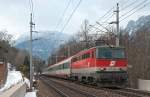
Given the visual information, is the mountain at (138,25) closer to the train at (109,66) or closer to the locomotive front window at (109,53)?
the locomotive front window at (109,53)

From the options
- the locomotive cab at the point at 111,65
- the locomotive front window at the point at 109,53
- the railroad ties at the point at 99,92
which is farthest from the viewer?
the locomotive front window at the point at 109,53

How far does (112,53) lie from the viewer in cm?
3372

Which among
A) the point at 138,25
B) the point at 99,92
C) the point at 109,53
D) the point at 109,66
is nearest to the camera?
the point at 99,92

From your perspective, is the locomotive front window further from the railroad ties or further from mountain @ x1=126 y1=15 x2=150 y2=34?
mountain @ x1=126 y1=15 x2=150 y2=34

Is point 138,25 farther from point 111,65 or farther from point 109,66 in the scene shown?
point 109,66

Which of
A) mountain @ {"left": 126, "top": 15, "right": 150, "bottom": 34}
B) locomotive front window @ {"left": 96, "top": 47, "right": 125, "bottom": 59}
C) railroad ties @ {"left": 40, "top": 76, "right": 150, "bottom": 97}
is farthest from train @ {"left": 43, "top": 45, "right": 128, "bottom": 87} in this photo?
mountain @ {"left": 126, "top": 15, "right": 150, "bottom": 34}

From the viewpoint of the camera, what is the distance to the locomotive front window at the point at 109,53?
33.6m

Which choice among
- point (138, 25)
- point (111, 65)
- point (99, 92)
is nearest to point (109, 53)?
point (111, 65)

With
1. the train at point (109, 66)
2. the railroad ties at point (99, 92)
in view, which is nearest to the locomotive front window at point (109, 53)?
the train at point (109, 66)

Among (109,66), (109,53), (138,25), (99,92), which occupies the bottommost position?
(99,92)

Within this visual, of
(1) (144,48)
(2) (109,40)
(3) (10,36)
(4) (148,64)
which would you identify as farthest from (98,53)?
(3) (10,36)

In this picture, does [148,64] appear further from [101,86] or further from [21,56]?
[21,56]

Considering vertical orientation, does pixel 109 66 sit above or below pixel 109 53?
below

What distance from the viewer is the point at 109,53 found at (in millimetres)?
33750
